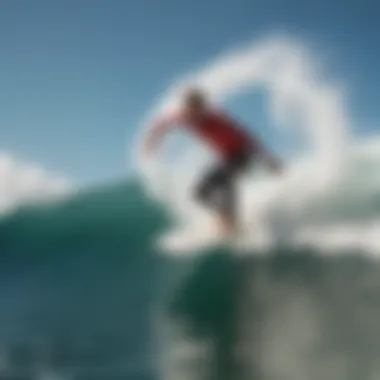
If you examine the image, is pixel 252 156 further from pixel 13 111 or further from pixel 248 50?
pixel 13 111

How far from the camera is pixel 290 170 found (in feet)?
4.17

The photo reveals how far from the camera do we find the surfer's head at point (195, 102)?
1.29 m

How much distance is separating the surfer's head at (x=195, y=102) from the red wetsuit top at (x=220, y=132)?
11mm

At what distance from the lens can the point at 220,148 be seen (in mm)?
1279

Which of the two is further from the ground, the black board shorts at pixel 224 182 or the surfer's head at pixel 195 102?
the surfer's head at pixel 195 102

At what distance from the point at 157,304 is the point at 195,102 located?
1.10 feet

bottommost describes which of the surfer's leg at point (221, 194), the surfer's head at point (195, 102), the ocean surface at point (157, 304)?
the ocean surface at point (157, 304)

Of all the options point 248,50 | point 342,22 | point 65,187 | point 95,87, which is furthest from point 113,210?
point 342,22

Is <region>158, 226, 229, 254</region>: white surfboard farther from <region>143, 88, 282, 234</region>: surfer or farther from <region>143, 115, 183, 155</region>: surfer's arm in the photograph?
<region>143, 115, 183, 155</region>: surfer's arm

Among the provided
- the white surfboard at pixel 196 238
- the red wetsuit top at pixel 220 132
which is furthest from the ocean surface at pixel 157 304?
the red wetsuit top at pixel 220 132

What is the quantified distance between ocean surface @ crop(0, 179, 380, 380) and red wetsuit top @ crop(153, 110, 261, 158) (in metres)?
0.14

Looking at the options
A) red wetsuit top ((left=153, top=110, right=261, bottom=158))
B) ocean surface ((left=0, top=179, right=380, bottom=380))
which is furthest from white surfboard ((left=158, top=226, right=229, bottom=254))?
red wetsuit top ((left=153, top=110, right=261, bottom=158))

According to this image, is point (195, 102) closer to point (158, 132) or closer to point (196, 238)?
point (158, 132)

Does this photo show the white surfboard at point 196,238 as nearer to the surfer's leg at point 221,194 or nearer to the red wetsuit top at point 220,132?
the surfer's leg at point 221,194
